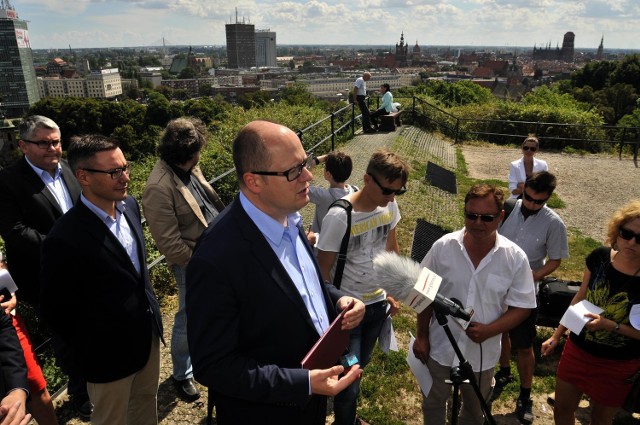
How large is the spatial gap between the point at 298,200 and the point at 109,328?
1436 mm

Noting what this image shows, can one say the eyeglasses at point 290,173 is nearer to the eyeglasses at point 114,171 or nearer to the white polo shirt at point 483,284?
the eyeglasses at point 114,171

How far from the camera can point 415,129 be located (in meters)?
14.8

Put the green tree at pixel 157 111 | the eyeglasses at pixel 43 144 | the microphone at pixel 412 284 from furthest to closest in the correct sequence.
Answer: the green tree at pixel 157 111
the eyeglasses at pixel 43 144
the microphone at pixel 412 284

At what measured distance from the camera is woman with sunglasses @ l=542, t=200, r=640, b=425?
8.56ft

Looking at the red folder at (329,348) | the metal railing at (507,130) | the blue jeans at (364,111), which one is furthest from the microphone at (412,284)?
the metal railing at (507,130)

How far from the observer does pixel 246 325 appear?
163 centimetres

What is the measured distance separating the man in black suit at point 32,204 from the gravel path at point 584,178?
8012 millimetres

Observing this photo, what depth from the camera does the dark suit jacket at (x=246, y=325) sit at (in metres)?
1.56

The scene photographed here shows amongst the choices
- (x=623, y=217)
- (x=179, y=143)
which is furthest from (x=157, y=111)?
(x=623, y=217)

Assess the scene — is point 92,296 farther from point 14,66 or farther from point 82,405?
point 14,66

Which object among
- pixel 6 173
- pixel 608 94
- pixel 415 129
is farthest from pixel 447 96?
pixel 6 173

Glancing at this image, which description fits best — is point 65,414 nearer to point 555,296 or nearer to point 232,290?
point 232,290

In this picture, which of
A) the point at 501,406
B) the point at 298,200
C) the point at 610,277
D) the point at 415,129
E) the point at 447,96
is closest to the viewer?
the point at 298,200

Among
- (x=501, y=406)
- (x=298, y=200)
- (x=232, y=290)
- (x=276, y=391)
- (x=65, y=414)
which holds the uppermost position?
(x=298, y=200)
